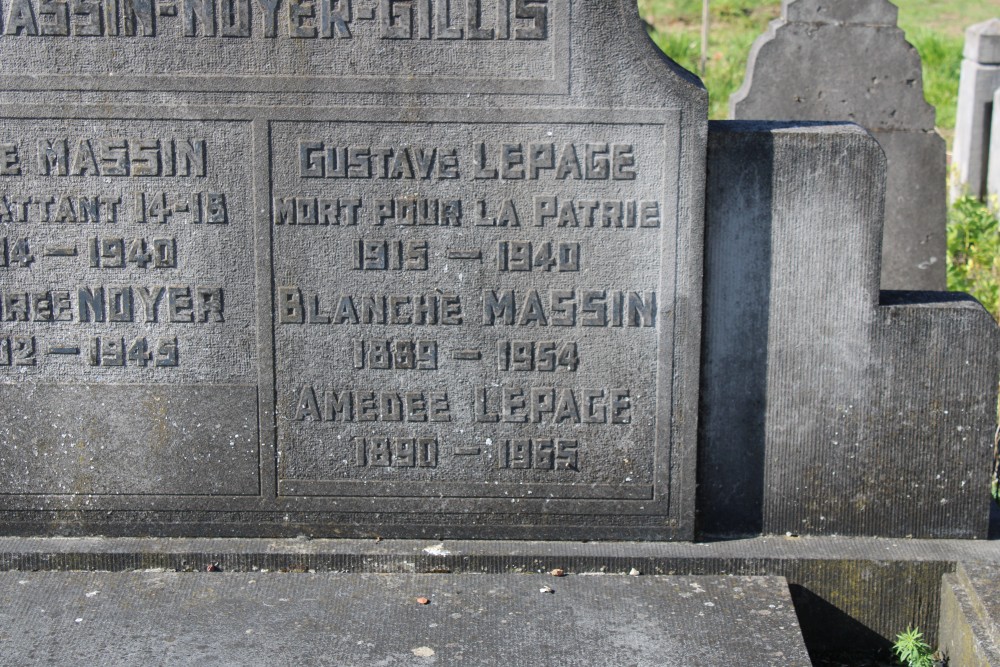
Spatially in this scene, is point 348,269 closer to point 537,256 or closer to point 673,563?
point 537,256

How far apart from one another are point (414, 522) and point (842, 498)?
52.7 inches

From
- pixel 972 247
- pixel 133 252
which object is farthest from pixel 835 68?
pixel 133 252

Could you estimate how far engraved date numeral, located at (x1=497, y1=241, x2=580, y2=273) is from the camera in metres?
3.82

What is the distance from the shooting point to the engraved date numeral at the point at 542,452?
3949mm

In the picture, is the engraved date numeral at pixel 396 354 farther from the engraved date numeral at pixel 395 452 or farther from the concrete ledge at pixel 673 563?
the concrete ledge at pixel 673 563

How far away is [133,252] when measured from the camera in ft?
12.7

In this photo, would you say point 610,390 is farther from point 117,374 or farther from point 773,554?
point 117,374

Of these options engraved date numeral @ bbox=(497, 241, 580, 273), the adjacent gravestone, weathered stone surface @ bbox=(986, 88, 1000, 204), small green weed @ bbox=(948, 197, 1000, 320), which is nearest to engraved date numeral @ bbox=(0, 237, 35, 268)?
engraved date numeral @ bbox=(497, 241, 580, 273)

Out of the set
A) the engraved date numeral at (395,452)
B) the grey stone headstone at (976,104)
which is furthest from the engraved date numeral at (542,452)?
the grey stone headstone at (976,104)

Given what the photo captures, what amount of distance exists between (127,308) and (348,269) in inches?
27.4

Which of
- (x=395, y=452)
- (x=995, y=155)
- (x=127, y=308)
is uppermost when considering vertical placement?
(x=995, y=155)

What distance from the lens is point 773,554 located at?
3889 mm

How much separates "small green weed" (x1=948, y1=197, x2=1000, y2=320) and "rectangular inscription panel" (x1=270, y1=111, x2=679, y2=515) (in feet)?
15.2

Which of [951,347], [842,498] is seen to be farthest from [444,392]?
[951,347]
